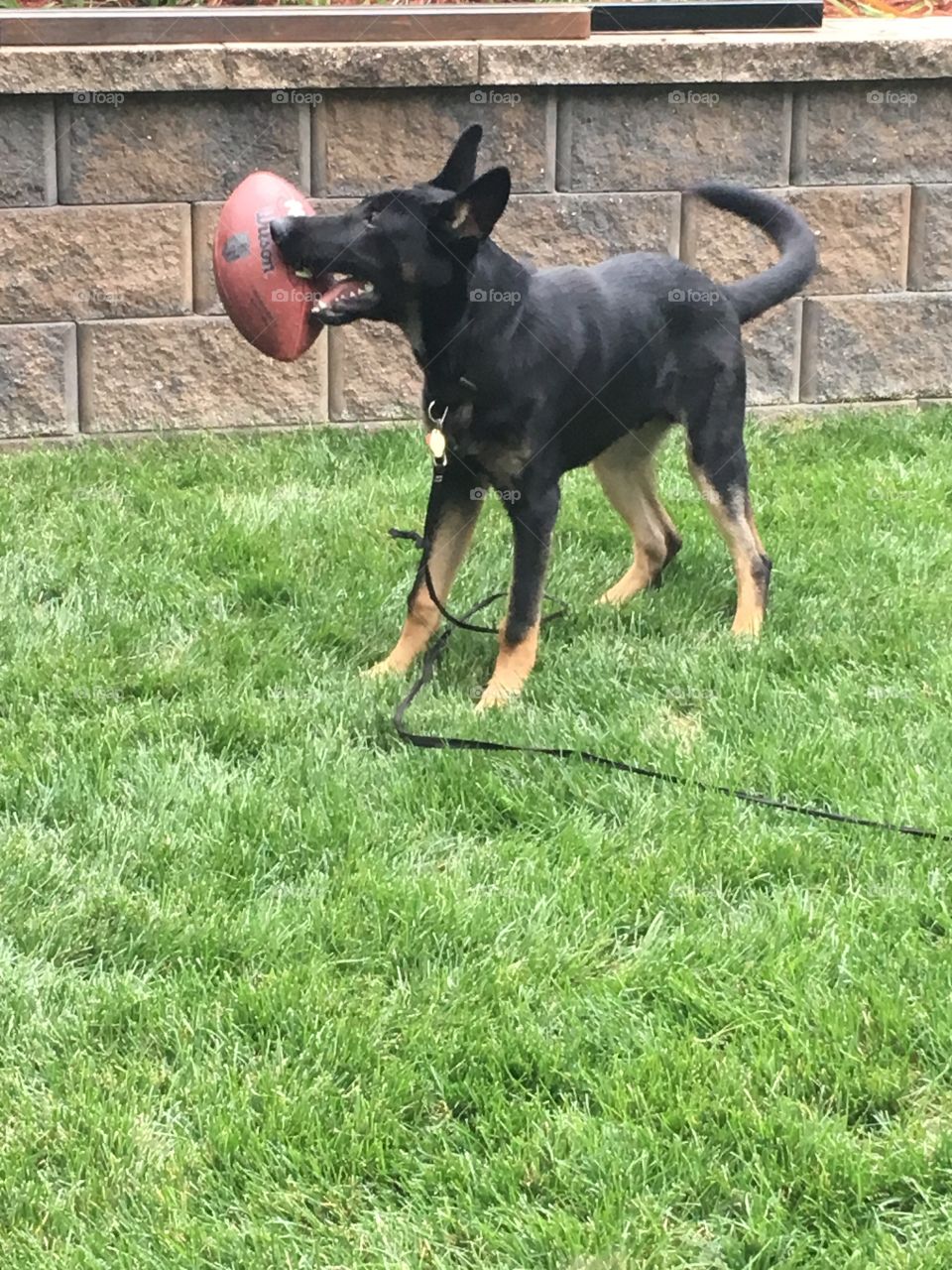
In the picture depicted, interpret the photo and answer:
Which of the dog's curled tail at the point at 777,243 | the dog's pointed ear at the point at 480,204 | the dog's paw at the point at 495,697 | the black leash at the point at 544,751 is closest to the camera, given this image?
the black leash at the point at 544,751

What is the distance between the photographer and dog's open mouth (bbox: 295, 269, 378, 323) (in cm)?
386

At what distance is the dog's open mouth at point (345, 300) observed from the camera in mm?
3857

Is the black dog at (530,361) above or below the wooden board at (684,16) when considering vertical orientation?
below

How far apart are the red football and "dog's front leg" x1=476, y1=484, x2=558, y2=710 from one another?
75cm

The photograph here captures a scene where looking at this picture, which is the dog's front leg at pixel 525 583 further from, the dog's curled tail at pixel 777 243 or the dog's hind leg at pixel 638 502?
the dog's curled tail at pixel 777 243

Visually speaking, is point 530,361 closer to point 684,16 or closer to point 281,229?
point 281,229

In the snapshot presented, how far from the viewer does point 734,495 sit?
448 centimetres

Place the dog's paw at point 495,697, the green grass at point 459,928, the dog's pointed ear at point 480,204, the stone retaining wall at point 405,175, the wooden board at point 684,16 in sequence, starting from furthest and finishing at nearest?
the wooden board at point 684,16
the stone retaining wall at point 405,175
the dog's paw at point 495,697
the dog's pointed ear at point 480,204
the green grass at point 459,928

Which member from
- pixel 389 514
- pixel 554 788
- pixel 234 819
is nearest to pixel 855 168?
pixel 389 514

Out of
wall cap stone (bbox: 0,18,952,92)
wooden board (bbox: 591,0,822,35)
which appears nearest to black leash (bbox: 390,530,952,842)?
Answer: wall cap stone (bbox: 0,18,952,92)

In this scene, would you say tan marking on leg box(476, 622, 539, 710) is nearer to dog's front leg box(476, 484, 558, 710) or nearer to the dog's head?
dog's front leg box(476, 484, 558, 710)

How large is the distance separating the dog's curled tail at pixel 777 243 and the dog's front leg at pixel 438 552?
994 mm

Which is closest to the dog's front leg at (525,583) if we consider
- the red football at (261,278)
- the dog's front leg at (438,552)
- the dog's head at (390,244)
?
the dog's front leg at (438,552)

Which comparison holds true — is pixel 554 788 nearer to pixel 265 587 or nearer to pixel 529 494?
pixel 529 494
